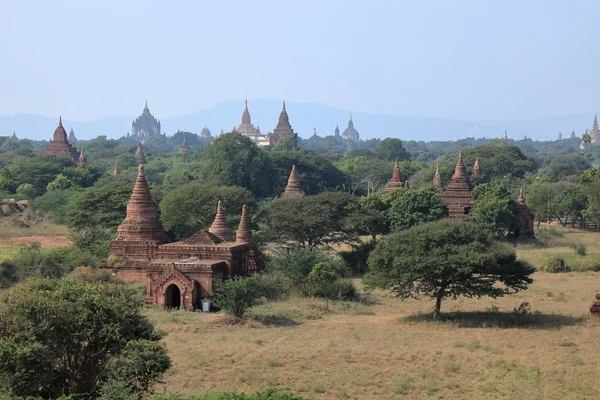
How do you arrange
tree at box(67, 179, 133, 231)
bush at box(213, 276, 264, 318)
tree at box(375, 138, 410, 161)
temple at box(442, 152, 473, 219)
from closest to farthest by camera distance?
bush at box(213, 276, 264, 318) → tree at box(67, 179, 133, 231) → temple at box(442, 152, 473, 219) → tree at box(375, 138, 410, 161)

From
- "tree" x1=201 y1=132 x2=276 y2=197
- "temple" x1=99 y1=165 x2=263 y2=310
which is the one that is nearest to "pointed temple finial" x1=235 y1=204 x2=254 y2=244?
"temple" x1=99 y1=165 x2=263 y2=310

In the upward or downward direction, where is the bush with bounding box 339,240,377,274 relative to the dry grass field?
upward

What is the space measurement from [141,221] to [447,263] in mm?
15352

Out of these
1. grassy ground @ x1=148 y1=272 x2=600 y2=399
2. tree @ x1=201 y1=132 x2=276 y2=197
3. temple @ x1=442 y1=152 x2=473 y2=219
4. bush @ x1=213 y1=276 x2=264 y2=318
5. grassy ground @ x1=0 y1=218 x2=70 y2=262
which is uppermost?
tree @ x1=201 y1=132 x2=276 y2=197

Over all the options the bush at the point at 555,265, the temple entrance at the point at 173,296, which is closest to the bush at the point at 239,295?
the temple entrance at the point at 173,296

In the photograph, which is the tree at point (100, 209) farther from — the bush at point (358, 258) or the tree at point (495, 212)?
the tree at point (495, 212)

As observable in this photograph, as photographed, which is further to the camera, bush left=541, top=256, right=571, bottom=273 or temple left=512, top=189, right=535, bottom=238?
temple left=512, top=189, right=535, bottom=238

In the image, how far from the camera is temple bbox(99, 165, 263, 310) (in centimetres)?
3120

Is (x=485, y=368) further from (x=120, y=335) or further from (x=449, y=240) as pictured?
(x=120, y=335)

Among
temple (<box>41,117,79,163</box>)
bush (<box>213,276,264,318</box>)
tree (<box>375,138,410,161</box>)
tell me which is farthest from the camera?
tree (<box>375,138,410,161</box>)

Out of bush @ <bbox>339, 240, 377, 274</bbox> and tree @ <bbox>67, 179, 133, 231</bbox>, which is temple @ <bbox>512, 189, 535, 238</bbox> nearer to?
bush @ <bbox>339, 240, 377, 274</bbox>

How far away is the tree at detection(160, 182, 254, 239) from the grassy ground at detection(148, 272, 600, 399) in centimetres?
1362

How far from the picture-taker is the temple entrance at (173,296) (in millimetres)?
31297

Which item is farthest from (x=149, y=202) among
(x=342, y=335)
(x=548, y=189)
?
(x=548, y=189)
